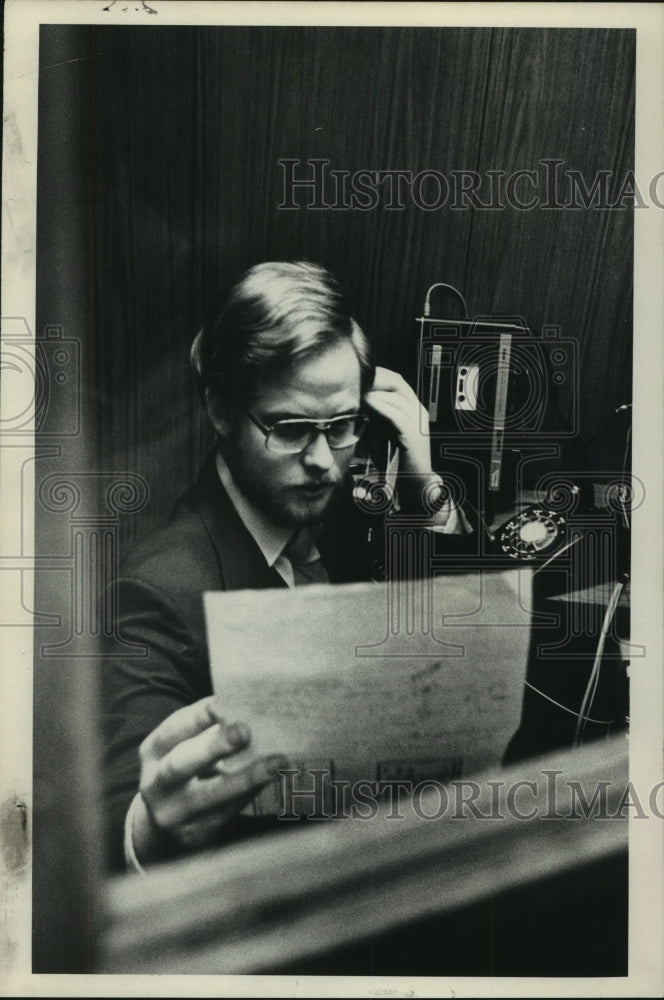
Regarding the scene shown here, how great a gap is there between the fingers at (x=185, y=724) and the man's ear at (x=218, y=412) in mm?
427

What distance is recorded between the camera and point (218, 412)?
1.16 m

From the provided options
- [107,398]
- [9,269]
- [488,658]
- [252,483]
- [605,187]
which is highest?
[605,187]

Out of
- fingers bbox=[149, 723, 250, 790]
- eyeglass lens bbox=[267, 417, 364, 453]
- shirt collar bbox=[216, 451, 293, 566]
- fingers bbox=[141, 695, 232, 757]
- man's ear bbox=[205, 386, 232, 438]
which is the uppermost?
man's ear bbox=[205, 386, 232, 438]

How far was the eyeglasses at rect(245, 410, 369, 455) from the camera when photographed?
1164mm

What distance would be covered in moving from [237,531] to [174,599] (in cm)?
15

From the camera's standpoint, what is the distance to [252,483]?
3.85ft

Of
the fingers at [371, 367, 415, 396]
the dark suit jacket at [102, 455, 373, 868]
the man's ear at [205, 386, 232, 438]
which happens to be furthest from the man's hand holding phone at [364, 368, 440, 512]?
the man's ear at [205, 386, 232, 438]

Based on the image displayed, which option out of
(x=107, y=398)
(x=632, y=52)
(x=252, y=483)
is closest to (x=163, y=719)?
(x=252, y=483)

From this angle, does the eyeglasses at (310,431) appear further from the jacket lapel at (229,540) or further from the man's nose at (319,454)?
the jacket lapel at (229,540)

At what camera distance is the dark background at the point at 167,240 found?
1158 mm

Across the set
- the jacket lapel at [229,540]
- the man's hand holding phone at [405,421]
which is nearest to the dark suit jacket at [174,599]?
the jacket lapel at [229,540]

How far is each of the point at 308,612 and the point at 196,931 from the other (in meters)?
0.54

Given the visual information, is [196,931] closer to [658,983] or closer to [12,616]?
[12,616]

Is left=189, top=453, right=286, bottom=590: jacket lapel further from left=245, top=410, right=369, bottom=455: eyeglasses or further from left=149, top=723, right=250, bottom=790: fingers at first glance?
left=149, top=723, right=250, bottom=790: fingers
